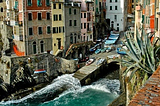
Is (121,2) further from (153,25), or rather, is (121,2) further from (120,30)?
(153,25)

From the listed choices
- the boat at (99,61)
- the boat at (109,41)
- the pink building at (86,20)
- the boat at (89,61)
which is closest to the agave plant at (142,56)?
the boat at (99,61)

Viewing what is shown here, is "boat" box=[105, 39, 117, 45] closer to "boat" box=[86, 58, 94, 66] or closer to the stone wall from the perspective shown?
"boat" box=[86, 58, 94, 66]

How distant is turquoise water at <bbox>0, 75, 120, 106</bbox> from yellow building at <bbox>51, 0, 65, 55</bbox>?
329 inches

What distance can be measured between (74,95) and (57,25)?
16796mm

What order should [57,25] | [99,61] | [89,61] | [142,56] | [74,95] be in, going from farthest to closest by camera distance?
[57,25] < [89,61] < [99,61] < [74,95] < [142,56]

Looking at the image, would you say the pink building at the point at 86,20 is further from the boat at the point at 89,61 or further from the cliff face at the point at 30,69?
the cliff face at the point at 30,69

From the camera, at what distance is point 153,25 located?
2859 cm

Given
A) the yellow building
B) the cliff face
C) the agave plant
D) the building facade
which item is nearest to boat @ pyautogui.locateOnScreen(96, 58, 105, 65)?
the cliff face

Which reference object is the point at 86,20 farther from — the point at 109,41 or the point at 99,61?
the point at 99,61

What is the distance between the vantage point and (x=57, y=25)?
45.0 m

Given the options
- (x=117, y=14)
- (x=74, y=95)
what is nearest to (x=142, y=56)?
(x=74, y=95)

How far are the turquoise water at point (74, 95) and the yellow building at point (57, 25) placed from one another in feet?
27.4

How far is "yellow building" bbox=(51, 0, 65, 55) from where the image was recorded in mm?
44562

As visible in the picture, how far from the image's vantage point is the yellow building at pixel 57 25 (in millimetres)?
44562
